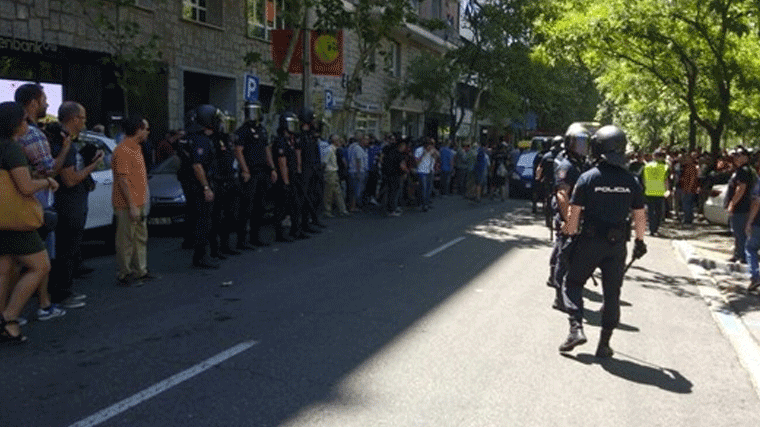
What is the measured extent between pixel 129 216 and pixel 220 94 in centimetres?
1427

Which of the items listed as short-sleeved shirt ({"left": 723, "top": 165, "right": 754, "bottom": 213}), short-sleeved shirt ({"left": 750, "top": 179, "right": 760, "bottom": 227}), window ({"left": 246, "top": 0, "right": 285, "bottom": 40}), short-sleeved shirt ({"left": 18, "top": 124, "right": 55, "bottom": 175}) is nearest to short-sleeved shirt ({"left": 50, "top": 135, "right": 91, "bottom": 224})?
short-sleeved shirt ({"left": 18, "top": 124, "right": 55, "bottom": 175})

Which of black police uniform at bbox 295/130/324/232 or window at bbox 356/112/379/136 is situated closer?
black police uniform at bbox 295/130/324/232

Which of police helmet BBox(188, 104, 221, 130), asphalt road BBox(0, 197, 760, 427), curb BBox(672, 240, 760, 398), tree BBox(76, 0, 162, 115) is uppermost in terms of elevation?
tree BBox(76, 0, 162, 115)

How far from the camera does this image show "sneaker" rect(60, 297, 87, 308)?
722 cm

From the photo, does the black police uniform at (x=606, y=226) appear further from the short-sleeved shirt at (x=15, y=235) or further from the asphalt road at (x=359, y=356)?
the short-sleeved shirt at (x=15, y=235)

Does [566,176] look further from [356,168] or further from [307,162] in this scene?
[356,168]

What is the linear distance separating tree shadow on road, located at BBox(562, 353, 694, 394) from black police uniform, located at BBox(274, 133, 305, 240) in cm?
660

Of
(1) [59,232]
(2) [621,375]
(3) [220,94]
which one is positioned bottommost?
(2) [621,375]

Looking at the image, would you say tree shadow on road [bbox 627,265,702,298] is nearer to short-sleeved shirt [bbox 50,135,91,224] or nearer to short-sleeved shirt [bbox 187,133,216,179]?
short-sleeved shirt [bbox 187,133,216,179]

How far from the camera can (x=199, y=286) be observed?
27.5 feet

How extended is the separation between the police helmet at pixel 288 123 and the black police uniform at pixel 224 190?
2209 mm

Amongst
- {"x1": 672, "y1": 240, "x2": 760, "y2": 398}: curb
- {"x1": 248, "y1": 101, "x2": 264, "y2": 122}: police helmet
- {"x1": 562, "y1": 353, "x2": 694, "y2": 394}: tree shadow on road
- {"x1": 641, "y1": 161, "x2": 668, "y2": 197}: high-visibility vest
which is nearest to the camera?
{"x1": 562, "y1": 353, "x2": 694, "y2": 394}: tree shadow on road

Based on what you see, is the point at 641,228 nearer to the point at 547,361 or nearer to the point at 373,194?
the point at 547,361

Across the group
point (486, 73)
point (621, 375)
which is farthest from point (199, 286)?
point (486, 73)
